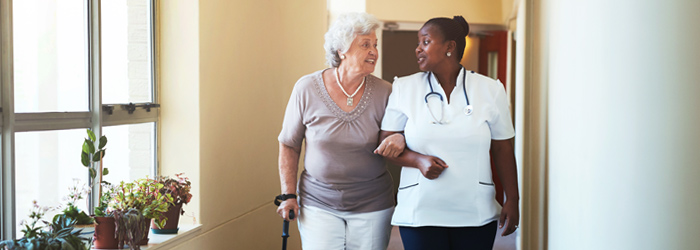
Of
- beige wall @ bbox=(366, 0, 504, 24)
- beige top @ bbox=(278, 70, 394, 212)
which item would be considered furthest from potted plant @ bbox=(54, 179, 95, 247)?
beige wall @ bbox=(366, 0, 504, 24)

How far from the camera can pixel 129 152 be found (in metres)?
3.00

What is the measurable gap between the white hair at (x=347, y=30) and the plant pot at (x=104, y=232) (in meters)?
1.09

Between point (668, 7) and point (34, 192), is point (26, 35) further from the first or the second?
point (668, 7)

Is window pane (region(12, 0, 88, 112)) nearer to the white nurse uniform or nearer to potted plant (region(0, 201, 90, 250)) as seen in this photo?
potted plant (region(0, 201, 90, 250))

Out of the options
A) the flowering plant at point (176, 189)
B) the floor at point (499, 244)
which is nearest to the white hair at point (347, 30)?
the flowering plant at point (176, 189)

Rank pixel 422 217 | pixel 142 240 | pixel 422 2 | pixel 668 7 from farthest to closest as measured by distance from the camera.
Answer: pixel 422 2, pixel 142 240, pixel 422 217, pixel 668 7

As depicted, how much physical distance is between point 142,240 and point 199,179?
575 millimetres

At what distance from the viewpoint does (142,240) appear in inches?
104

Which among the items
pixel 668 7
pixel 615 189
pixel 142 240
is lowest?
pixel 142 240

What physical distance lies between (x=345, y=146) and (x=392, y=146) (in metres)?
0.31

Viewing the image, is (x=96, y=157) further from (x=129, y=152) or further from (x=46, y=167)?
(x=129, y=152)

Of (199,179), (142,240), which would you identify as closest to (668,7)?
(142,240)

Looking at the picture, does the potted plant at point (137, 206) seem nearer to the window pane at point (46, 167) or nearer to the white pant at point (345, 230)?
the window pane at point (46, 167)

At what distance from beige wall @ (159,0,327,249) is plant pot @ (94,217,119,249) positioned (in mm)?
692
